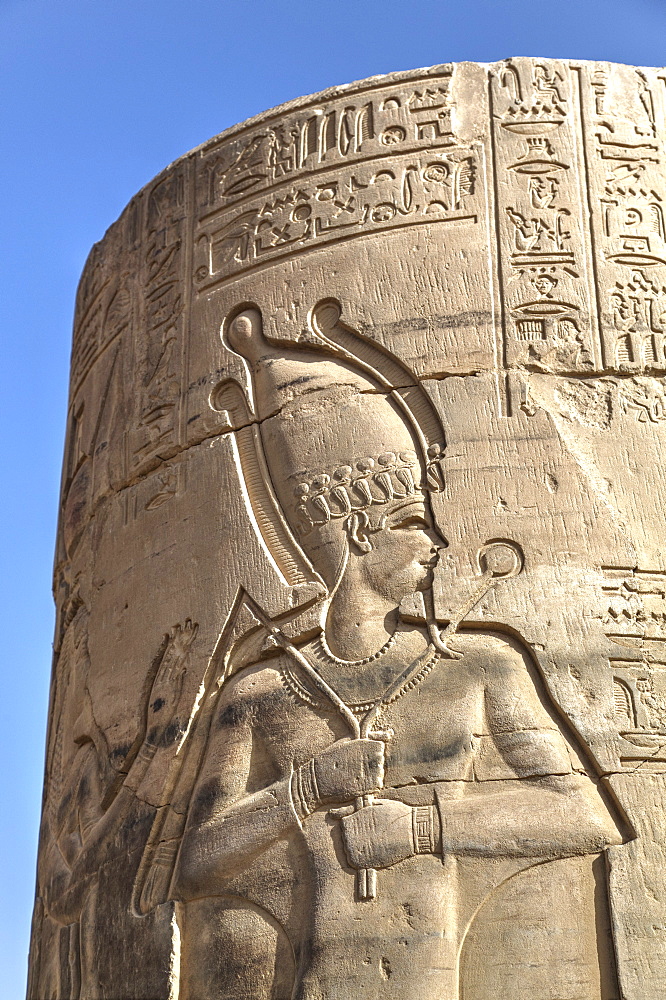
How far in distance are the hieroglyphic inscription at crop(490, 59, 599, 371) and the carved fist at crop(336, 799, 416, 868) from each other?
1.92 meters

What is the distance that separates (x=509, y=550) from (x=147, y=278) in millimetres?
2514

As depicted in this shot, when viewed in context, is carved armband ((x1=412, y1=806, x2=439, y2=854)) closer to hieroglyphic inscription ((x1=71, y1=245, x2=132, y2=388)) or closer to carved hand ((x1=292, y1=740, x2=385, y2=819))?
carved hand ((x1=292, y1=740, x2=385, y2=819))

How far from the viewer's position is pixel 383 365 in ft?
20.2

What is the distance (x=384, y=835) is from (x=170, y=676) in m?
1.28

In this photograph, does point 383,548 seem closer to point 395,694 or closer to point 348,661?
point 348,661

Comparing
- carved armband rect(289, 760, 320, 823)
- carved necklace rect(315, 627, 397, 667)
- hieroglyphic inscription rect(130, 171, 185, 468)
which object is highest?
hieroglyphic inscription rect(130, 171, 185, 468)

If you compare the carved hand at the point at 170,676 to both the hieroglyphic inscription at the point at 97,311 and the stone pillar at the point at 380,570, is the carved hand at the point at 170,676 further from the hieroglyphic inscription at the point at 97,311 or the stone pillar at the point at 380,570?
the hieroglyphic inscription at the point at 97,311

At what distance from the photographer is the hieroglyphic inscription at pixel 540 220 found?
19.8ft

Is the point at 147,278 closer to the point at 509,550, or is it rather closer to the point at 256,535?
the point at 256,535

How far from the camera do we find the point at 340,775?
540 cm

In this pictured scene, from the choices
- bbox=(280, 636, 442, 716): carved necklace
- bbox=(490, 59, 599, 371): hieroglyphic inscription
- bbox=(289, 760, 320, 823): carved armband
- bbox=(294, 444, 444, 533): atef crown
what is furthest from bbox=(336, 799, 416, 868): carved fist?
bbox=(490, 59, 599, 371): hieroglyphic inscription

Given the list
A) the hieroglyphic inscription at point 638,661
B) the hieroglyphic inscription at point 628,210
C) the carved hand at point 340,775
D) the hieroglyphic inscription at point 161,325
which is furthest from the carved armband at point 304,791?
the hieroglyphic inscription at point 628,210

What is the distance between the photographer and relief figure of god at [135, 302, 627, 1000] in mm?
5062

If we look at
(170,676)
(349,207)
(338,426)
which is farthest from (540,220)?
(170,676)
